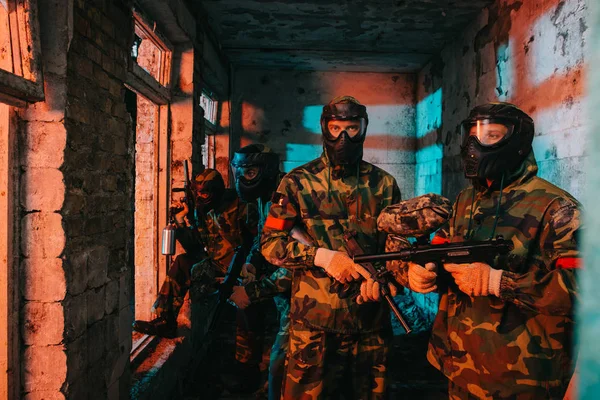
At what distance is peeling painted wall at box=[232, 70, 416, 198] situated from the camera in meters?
7.04

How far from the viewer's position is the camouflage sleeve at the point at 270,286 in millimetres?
3330

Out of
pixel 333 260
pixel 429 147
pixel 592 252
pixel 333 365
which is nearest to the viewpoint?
pixel 592 252

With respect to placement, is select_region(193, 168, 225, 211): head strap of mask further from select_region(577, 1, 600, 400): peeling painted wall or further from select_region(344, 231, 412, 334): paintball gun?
select_region(577, 1, 600, 400): peeling painted wall

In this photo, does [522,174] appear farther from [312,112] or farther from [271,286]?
[312,112]

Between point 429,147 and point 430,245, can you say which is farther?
point 429,147

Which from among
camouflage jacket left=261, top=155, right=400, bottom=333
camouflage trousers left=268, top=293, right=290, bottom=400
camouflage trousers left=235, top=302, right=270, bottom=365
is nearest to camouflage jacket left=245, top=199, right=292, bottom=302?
camouflage trousers left=235, top=302, right=270, bottom=365

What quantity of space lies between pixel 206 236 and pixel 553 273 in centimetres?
326

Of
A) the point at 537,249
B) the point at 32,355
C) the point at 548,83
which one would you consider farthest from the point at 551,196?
the point at 32,355

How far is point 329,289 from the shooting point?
8.00ft

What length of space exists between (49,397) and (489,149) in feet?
7.97

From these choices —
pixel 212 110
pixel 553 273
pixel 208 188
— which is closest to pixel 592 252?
pixel 553 273

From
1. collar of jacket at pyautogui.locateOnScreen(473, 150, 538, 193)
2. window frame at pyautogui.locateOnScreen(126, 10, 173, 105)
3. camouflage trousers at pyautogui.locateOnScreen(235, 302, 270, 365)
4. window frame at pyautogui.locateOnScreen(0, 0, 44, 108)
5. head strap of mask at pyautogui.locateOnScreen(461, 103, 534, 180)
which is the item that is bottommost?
camouflage trousers at pyautogui.locateOnScreen(235, 302, 270, 365)

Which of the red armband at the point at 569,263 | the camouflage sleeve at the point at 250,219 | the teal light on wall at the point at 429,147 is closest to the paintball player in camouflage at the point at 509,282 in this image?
the red armband at the point at 569,263

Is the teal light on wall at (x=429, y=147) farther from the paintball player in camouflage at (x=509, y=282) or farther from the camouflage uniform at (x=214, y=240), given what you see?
the paintball player in camouflage at (x=509, y=282)
